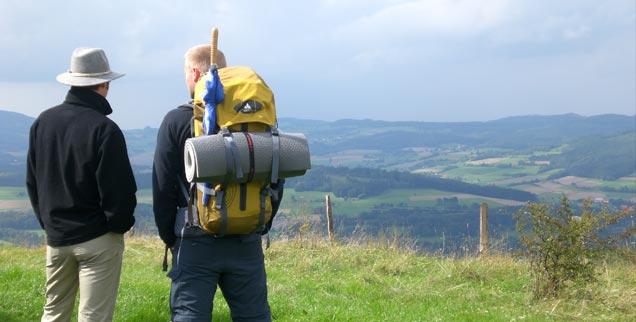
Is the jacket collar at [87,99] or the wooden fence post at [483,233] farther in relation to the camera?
the wooden fence post at [483,233]

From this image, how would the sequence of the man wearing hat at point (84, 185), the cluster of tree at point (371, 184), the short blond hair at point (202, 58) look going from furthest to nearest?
1. the cluster of tree at point (371, 184)
2. the man wearing hat at point (84, 185)
3. the short blond hair at point (202, 58)

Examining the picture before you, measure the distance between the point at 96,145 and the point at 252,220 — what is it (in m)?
1.11

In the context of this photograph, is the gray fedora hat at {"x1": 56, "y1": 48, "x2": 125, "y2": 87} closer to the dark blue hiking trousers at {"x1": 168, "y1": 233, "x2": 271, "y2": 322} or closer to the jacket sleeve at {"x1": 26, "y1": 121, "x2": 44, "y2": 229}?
the jacket sleeve at {"x1": 26, "y1": 121, "x2": 44, "y2": 229}

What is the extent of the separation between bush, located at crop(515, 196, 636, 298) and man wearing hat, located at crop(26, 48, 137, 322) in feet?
24.5

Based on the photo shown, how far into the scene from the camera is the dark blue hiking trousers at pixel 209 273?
408 centimetres

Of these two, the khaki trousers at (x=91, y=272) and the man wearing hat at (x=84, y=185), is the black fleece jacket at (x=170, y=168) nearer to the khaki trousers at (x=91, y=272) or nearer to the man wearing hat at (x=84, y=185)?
the man wearing hat at (x=84, y=185)

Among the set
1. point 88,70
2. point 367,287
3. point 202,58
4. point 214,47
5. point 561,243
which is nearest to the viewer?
point 214,47

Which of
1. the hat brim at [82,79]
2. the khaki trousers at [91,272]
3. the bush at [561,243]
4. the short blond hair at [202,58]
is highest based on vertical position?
the short blond hair at [202,58]

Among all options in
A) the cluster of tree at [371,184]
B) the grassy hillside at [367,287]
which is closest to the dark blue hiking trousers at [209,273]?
the grassy hillside at [367,287]

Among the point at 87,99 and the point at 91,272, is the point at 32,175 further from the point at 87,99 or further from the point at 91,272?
the point at 91,272

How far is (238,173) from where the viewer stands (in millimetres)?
3885

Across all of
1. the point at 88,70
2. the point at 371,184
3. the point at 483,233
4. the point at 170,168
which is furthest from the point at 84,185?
the point at 371,184

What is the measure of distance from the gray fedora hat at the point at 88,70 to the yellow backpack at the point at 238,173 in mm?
903

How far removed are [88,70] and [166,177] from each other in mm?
1060
